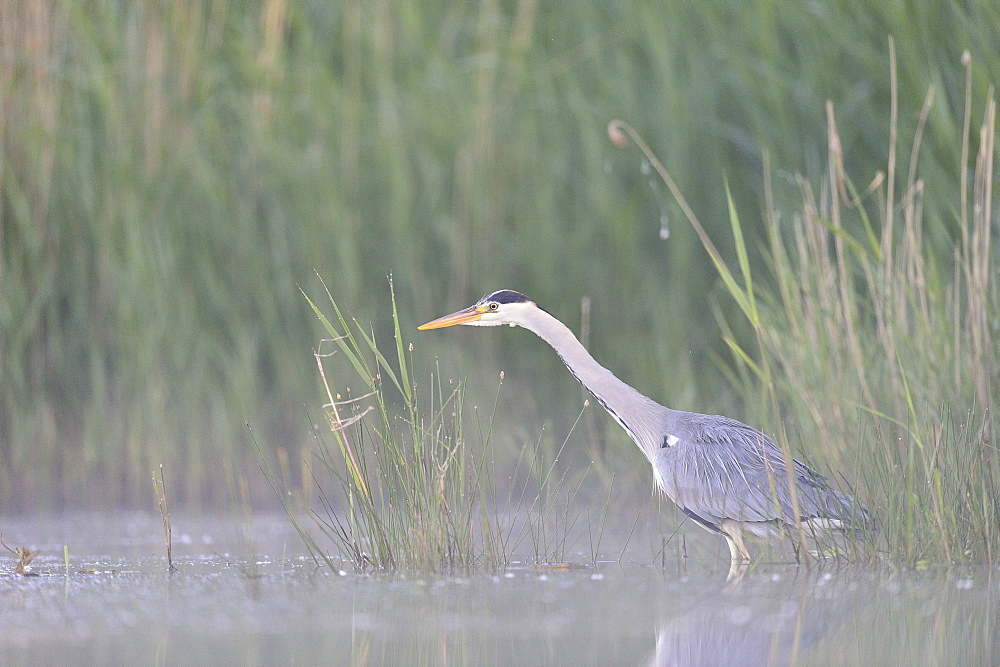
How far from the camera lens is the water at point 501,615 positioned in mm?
2889

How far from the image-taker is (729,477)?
4.51 m

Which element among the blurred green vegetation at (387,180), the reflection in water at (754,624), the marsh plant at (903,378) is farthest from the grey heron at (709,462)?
the blurred green vegetation at (387,180)

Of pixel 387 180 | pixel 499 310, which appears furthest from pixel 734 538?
pixel 387 180

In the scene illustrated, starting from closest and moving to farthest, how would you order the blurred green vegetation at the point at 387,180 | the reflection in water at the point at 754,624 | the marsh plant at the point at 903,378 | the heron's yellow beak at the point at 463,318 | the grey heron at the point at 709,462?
the reflection in water at the point at 754,624 → the marsh plant at the point at 903,378 → the grey heron at the point at 709,462 → the heron's yellow beak at the point at 463,318 → the blurred green vegetation at the point at 387,180

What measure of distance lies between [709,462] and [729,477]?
9 centimetres

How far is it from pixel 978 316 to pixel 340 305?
127 inches

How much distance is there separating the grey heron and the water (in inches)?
9.4

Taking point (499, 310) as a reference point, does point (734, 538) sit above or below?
below

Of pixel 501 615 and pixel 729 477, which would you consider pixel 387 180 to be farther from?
pixel 501 615

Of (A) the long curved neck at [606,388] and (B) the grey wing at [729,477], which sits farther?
(A) the long curved neck at [606,388]

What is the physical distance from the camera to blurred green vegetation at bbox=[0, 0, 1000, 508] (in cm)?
618

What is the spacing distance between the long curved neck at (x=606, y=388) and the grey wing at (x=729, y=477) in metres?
0.12

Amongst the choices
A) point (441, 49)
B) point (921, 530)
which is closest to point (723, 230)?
point (441, 49)

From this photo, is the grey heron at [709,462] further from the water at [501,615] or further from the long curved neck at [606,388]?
the water at [501,615]
